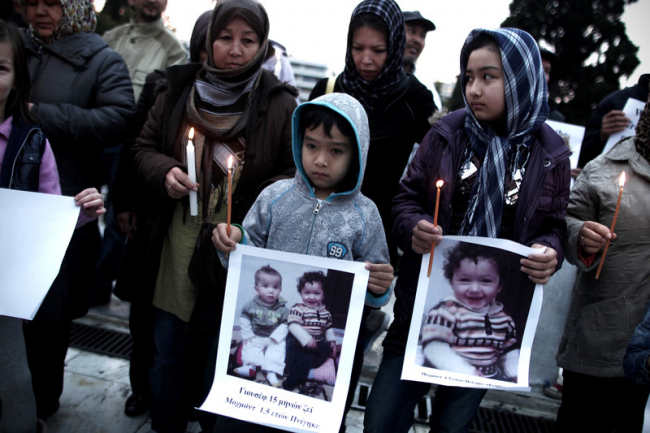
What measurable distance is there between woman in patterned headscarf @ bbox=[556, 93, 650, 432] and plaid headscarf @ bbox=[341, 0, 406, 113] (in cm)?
104

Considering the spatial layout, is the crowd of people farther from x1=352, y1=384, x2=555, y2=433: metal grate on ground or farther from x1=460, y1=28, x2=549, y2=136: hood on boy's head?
x1=352, y1=384, x2=555, y2=433: metal grate on ground

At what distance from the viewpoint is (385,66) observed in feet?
8.13

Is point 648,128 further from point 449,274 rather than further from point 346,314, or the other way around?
point 346,314

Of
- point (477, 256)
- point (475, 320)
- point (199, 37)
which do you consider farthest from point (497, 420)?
point (199, 37)

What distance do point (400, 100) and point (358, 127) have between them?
0.82 meters

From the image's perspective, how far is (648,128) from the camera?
6.68 feet

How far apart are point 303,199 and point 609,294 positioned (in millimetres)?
1381

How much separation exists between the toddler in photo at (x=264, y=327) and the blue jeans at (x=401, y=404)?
469mm

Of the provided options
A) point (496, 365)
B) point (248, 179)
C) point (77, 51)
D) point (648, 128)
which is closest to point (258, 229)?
point (248, 179)

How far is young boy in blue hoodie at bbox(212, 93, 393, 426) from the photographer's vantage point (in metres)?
1.80

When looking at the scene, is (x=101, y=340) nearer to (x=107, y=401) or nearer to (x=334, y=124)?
(x=107, y=401)

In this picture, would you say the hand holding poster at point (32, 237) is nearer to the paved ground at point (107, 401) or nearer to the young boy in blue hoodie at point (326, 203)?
the young boy in blue hoodie at point (326, 203)

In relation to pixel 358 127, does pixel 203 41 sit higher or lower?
higher

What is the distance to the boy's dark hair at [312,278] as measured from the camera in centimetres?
160
